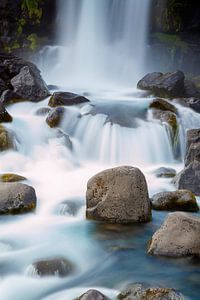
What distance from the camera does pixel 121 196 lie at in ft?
22.4

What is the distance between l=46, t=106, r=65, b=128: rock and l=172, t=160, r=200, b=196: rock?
4.57 m

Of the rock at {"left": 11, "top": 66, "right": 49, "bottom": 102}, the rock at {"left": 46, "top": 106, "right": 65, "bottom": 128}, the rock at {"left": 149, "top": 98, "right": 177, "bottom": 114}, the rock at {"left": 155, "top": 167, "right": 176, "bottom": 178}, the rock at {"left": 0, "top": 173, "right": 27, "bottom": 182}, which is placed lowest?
the rock at {"left": 155, "top": 167, "right": 176, "bottom": 178}

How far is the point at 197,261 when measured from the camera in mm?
5594

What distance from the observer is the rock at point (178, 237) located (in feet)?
18.7

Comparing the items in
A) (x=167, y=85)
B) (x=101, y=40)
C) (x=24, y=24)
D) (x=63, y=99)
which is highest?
(x=24, y=24)

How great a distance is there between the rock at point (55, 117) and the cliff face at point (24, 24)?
1004 cm

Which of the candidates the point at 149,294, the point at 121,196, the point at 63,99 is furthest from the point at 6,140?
the point at 149,294

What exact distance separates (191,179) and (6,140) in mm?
4565

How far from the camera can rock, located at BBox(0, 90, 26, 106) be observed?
1359 centimetres

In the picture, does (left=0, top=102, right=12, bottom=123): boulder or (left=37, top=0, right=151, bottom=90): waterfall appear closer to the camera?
(left=0, top=102, right=12, bottom=123): boulder

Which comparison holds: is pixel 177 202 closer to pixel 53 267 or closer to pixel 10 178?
pixel 53 267

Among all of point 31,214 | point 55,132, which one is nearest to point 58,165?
point 55,132

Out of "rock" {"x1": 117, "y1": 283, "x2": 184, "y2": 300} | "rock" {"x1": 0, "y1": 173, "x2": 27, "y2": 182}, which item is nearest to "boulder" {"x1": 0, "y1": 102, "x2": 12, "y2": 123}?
"rock" {"x1": 0, "y1": 173, "x2": 27, "y2": 182}

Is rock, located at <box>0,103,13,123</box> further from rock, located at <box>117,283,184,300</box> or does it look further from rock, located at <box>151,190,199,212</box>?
rock, located at <box>117,283,184,300</box>
